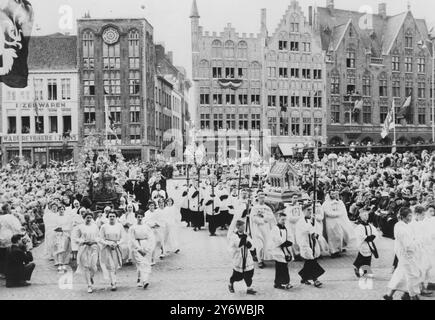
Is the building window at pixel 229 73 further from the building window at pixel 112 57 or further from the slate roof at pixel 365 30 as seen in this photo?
the building window at pixel 112 57

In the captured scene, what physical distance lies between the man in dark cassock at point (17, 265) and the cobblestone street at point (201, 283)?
0.23 meters

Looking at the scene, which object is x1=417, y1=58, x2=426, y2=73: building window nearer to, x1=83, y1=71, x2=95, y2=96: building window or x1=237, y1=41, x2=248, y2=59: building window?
x1=237, y1=41, x2=248, y2=59: building window

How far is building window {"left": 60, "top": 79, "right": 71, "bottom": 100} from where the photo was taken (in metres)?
53.2

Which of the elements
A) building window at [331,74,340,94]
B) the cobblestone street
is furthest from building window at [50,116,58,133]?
the cobblestone street

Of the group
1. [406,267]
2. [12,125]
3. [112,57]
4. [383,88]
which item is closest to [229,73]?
[112,57]

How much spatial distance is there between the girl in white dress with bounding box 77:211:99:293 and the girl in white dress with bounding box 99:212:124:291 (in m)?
0.14

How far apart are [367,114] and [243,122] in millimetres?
13482

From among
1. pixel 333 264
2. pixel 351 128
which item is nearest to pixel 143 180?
pixel 333 264

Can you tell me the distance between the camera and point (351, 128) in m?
58.1

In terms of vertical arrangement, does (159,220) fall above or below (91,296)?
above

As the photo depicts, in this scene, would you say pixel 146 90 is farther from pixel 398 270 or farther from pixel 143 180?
pixel 398 270

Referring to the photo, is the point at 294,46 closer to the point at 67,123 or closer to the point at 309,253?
the point at 67,123

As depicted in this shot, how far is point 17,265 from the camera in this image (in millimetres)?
11516
